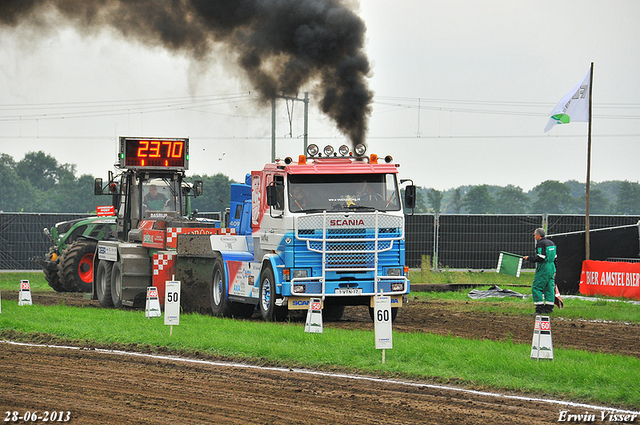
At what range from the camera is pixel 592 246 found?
25266 mm

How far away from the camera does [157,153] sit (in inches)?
872

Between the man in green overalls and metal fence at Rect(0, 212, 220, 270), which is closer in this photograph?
the man in green overalls

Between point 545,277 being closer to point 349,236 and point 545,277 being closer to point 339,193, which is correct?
point 349,236

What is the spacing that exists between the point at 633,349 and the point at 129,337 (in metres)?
8.59

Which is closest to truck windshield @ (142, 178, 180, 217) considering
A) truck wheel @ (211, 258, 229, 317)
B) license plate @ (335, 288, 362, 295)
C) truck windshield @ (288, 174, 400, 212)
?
truck wheel @ (211, 258, 229, 317)

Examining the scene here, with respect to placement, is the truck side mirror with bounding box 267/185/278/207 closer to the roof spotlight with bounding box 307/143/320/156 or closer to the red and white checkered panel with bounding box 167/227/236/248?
the roof spotlight with bounding box 307/143/320/156

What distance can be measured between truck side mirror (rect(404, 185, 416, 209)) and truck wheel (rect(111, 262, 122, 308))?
7977mm

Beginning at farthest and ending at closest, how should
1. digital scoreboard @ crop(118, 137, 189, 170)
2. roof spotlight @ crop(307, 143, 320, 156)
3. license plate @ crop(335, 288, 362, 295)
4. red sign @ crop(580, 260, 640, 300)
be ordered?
red sign @ crop(580, 260, 640, 300)
digital scoreboard @ crop(118, 137, 189, 170)
roof spotlight @ crop(307, 143, 320, 156)
license plate @ crop(335, 288, 362, 295)

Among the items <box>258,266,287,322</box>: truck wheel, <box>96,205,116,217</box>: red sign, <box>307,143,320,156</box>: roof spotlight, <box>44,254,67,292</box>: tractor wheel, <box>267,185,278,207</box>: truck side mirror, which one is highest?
<box>307,143,320,156</box>: roof spotlight

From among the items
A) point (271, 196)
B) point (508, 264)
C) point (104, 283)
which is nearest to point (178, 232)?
point (104, 283)

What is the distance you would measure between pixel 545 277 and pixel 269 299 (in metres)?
6.24

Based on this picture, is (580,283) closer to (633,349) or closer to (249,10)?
(633,349)

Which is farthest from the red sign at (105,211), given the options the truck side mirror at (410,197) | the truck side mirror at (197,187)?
the truck side mirror at (410,197)

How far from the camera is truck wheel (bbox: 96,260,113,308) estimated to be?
22.4m
